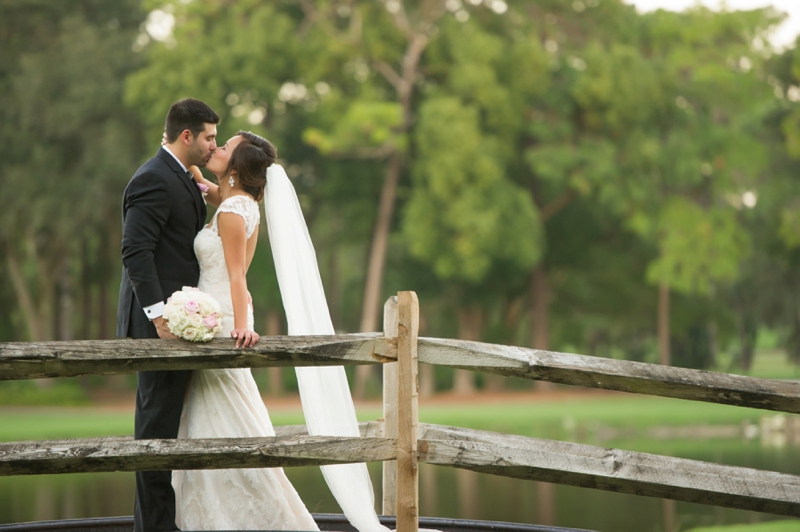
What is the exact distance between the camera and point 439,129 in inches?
838

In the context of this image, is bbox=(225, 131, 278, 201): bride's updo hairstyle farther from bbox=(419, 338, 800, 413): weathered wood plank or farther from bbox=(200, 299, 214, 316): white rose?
bbox=(419, 338, 800, 413): weathered wood plank

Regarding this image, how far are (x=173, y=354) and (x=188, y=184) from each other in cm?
98

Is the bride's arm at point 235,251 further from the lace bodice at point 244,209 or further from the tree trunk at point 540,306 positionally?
the tree trunk at point 540,306

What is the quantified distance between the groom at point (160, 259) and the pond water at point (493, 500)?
18.2 ft

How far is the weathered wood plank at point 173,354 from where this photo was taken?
3.08 metres

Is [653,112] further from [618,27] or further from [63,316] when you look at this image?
[63,316]

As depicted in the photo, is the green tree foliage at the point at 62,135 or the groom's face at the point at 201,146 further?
the green tree foliage at the point at 62,135

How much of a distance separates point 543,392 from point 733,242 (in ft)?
22.3

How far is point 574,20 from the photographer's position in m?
24.8

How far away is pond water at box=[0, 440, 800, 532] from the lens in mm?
10227

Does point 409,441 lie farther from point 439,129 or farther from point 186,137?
point 439,129

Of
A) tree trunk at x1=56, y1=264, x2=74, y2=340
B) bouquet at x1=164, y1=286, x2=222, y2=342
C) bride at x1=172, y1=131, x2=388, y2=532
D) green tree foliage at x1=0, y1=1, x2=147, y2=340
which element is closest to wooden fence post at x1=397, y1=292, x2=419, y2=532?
bride at x1=172, y1=131, x2=388, y2=532

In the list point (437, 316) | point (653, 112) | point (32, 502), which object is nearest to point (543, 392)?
point (437, 316)

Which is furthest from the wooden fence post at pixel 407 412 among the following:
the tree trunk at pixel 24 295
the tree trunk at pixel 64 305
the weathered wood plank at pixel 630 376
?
the tree trunk at pixel 64 305
